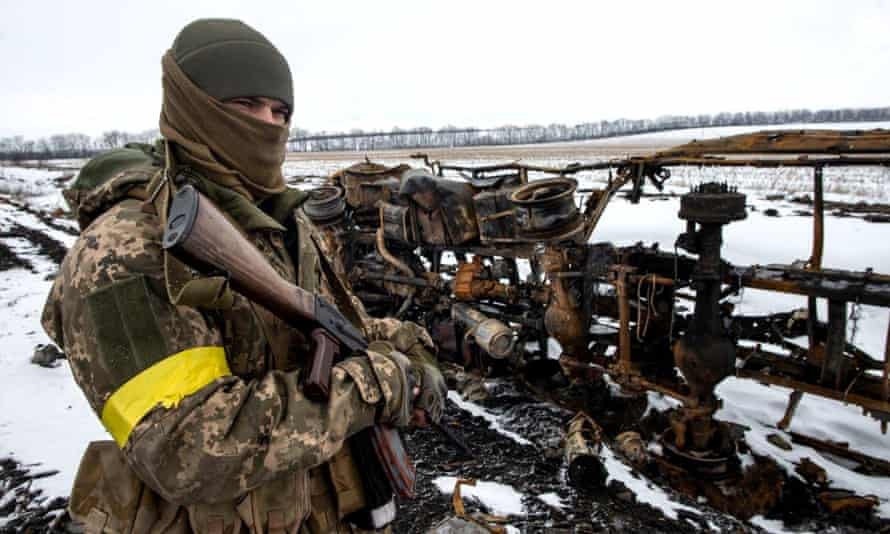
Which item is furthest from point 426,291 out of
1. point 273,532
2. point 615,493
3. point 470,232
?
point 273,532

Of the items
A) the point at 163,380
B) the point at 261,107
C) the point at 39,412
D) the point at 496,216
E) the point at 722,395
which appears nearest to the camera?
the point at 163,380

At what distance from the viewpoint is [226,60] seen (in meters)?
1.56

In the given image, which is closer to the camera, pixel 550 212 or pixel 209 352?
pixel 209 352

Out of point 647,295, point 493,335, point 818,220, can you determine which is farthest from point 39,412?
point 818,220

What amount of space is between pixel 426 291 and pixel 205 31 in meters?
5.28

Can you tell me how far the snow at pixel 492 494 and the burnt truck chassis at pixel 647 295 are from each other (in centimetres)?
57

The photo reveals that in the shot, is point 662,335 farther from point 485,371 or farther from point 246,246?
point 246,246

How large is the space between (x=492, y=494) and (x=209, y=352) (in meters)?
3.17

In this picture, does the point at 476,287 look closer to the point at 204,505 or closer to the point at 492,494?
the point at 492,494

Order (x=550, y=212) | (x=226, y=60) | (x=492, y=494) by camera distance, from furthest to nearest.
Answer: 1. (x=550, y=212)
2. (x=492, y=494)
3. (x=226, y=60)

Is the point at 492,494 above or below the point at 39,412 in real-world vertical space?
below

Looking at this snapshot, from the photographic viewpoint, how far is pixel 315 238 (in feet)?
6.77

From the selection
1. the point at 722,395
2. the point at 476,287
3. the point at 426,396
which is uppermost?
the point at 426,396

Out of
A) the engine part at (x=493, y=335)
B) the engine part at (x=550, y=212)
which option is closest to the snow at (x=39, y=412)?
the engine part at (x=493, y=335)
